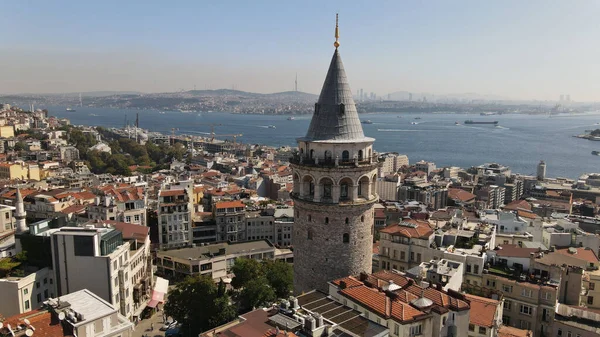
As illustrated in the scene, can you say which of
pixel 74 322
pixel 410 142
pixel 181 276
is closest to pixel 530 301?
pixel 74 322

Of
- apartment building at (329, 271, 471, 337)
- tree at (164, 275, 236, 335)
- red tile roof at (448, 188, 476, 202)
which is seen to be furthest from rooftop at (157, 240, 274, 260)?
red tile roof at (448, 188, 476, 202)

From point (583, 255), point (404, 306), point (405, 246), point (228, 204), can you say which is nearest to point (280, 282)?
point (405, 246)

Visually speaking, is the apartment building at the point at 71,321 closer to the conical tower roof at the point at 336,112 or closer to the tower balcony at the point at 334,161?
the tower balcony at the point at 334,161

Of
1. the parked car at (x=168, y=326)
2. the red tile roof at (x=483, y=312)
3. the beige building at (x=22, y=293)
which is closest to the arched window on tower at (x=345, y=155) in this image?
the red tile roof at (x=483, y=312)

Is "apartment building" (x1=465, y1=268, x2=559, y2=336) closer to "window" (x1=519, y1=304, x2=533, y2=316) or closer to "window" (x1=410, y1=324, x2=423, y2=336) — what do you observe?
"window" (x1=519, y1=304, x2=533, y2=316)

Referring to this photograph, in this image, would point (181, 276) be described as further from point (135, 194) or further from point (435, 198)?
point (435, 198)
